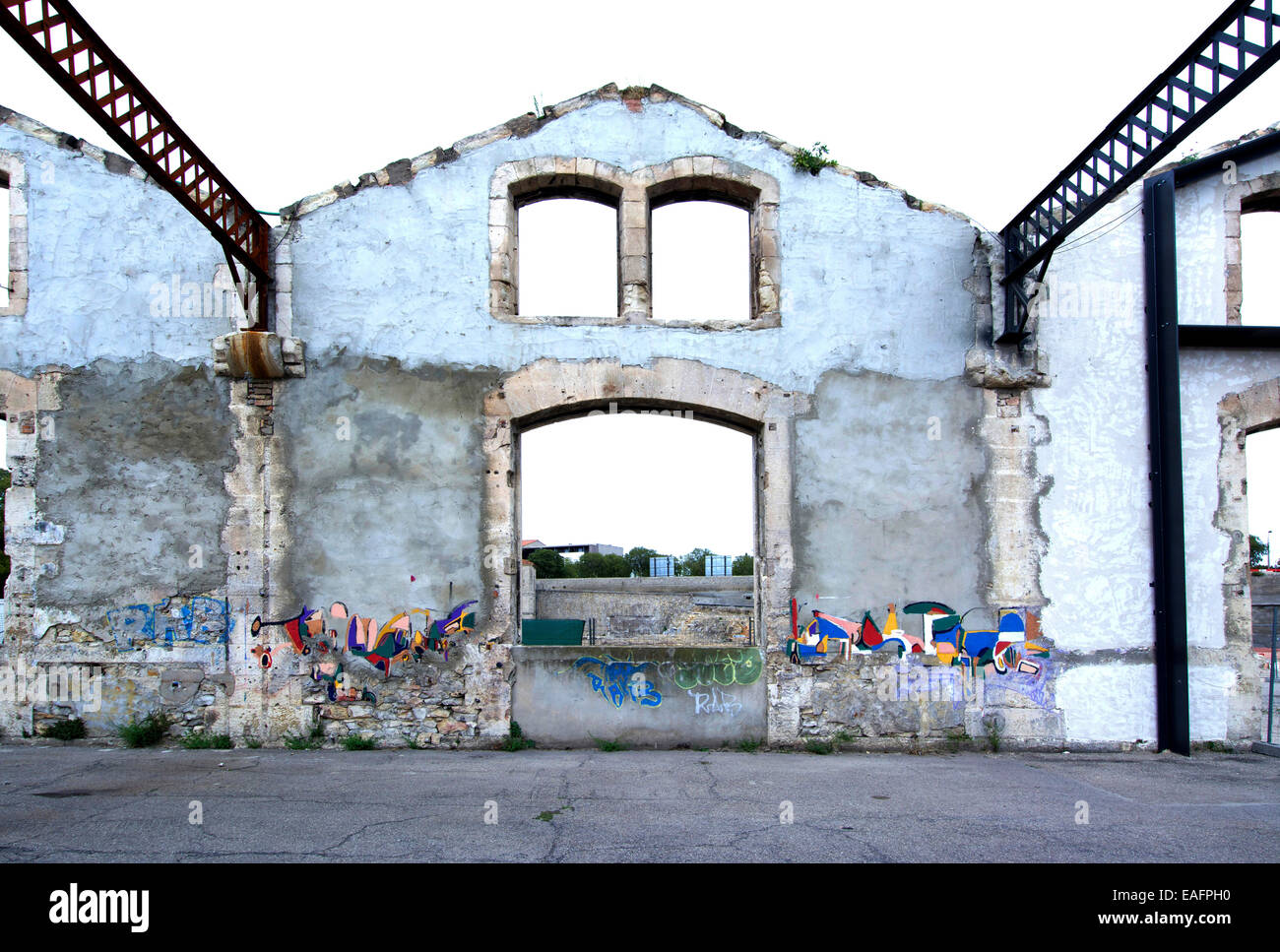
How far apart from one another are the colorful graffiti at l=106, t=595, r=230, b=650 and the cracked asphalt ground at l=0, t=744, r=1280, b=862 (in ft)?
3.18

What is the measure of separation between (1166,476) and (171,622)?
925 centimetres

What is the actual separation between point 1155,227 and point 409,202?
23.6 feet

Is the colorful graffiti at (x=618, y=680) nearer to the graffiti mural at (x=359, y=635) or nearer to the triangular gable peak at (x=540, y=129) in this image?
the graffiti mural at (x=359, y=635)

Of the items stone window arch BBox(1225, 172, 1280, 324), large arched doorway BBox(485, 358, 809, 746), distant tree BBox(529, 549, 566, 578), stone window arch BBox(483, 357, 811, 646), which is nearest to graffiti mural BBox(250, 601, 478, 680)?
large arched doorway BBox(485, 358, 809, 746)

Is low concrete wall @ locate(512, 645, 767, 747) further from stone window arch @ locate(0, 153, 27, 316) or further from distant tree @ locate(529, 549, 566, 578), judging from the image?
distant tree @ locate(529, 549, 566, 578)

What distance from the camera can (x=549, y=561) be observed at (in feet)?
143

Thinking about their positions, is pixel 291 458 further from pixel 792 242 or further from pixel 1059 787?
pixel 1059 787

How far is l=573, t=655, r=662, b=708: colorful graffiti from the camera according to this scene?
7848 mm

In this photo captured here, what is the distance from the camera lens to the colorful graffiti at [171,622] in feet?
25.4

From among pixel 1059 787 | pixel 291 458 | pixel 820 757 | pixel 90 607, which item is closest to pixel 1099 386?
pixel 1059 787

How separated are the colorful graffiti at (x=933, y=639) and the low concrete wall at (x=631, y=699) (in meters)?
0.74

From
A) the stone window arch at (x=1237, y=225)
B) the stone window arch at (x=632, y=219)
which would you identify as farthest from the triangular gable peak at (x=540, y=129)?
the stone window arch at (x=1237, y=225)

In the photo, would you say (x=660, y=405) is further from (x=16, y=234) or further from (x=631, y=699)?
(x=16, y=234)

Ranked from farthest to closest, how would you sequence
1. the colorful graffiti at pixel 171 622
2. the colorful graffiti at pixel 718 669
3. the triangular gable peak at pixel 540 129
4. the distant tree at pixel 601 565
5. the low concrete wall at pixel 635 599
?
the distant tree at pixel 601 565
the low concrete wall at pixel 635 599
the triangular gable peak at pixel 540 129
the colorful graffiti at pixel 718 669
the colorful graffiti at pixel 171 622
